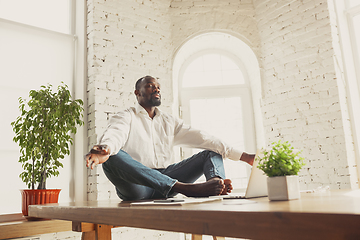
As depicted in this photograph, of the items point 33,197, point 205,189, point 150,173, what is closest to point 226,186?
point 205,189

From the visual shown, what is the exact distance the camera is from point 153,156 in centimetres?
214

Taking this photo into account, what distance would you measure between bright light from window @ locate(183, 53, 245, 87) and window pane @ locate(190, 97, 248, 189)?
0.74ft

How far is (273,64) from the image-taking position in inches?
138

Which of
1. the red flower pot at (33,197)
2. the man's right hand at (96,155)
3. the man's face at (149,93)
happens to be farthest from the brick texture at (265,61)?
the man's right hand at (96,155)

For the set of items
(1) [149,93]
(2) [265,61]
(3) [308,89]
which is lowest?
(1) [149,93]

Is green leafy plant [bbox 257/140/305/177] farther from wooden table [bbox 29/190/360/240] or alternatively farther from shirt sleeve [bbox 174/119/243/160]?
shirt sleeve [bbox 174/119/243/160]

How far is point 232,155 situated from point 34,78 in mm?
2067

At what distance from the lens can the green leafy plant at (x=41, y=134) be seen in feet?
8.05

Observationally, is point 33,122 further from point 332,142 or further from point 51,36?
point 332,142

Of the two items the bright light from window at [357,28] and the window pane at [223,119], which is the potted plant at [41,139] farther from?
the bright light from window at [357,28]

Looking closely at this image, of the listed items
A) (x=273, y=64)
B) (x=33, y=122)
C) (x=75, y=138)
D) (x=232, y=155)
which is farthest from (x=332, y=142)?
(x=33, y=122)

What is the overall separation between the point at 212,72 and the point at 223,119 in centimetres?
62

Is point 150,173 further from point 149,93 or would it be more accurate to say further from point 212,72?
point 212,72

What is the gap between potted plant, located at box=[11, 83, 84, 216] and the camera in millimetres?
2418
